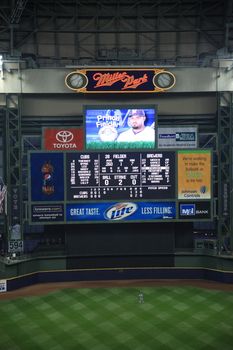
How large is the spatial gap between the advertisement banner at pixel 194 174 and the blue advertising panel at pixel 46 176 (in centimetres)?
717

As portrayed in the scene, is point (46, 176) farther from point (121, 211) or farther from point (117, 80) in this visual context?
point (117, 80)

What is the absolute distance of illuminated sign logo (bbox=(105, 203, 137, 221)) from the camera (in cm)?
2475

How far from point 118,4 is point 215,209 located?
48.8ft

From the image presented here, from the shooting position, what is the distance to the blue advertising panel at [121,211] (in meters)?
24.7

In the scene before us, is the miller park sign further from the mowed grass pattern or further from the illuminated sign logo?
the mowed grass pattern

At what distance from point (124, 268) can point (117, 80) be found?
1183cm

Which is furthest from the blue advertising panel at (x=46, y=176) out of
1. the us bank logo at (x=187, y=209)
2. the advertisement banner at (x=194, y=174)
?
the us bank logo at (x=187, y=209)

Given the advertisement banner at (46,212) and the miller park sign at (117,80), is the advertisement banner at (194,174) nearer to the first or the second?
the miller park sign at (117,80)

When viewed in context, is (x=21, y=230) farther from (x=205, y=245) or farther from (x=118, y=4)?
(x=118, y=4)

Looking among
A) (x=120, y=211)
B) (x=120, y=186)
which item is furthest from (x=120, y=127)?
(x=120, y=211)

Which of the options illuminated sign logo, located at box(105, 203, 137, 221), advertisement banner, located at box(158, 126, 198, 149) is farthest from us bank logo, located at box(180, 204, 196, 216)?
advertisement banner, located at box(158, 126, 198, 149)

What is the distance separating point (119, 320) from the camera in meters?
19.7

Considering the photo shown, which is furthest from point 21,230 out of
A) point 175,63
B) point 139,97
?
point 175,63

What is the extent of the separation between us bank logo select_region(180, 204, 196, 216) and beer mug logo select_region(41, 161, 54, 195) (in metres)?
7.90
